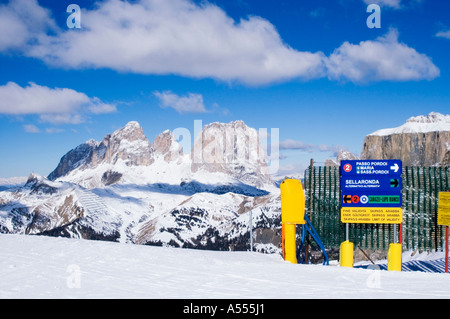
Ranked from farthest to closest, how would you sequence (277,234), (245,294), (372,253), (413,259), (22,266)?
1. (277,234)
2. (372,253)
3. (413,259)
4. (22,266)
5. (245,294)

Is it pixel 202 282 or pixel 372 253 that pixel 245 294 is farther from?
pixel 372 253

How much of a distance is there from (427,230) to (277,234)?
427 feet

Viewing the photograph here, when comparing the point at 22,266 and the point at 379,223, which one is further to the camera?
the point at 379,223

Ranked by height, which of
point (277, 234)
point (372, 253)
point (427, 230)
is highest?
point (427, 230)

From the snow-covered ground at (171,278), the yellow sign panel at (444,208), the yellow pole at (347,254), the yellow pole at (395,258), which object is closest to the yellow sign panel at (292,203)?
the yellow pole at (347,254)

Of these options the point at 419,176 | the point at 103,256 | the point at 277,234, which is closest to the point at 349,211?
the point at 419,176

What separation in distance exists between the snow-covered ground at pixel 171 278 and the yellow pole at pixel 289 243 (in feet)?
6.86

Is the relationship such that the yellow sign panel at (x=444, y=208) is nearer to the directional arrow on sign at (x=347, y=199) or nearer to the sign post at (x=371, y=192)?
the sign post at (x=371, y=192)

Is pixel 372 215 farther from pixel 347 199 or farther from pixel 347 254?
pixel 347 254

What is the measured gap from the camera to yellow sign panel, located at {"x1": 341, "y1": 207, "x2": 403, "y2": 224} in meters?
17.0

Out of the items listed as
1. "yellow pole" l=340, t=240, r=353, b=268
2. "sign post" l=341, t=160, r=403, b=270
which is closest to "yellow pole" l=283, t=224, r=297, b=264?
"yellow pole" l=340, t=240, r=353, b=268
